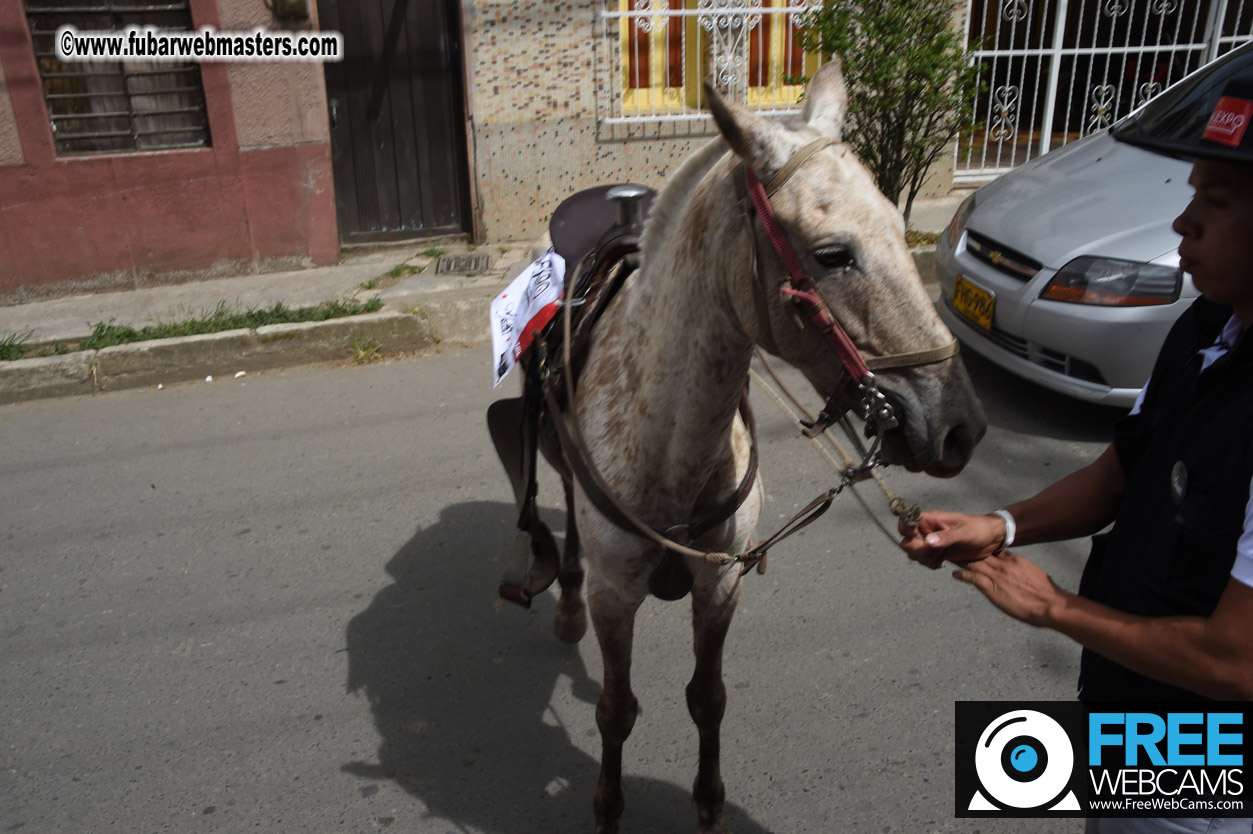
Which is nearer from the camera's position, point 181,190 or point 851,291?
point 851,291

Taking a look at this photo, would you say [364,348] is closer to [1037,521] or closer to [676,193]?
[676,193]

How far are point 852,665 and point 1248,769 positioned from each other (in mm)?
1827

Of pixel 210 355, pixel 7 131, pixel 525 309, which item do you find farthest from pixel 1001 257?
pixel 7 131

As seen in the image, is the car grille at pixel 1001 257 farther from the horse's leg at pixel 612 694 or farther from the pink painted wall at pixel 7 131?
the pink painted wall at pixel 7 131

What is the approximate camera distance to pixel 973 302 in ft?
17.5

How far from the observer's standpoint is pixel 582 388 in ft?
8.58

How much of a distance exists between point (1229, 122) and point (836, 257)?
0.64m

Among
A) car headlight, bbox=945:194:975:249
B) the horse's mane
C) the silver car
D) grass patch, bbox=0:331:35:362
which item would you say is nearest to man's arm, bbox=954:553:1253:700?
the horse's mane

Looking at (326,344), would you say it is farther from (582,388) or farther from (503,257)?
(582,388)

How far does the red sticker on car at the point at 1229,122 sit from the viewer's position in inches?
53.6

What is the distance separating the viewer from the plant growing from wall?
6887mm

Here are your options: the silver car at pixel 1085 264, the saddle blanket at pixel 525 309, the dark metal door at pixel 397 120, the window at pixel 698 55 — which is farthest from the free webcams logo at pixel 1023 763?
the dark metal door at pixel 397 120

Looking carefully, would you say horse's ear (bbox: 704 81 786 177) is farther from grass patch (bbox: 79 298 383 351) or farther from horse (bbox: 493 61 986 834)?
grass patch (bbox: 79 298 383 351)

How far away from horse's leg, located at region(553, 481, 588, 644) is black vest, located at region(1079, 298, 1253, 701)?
210cm
